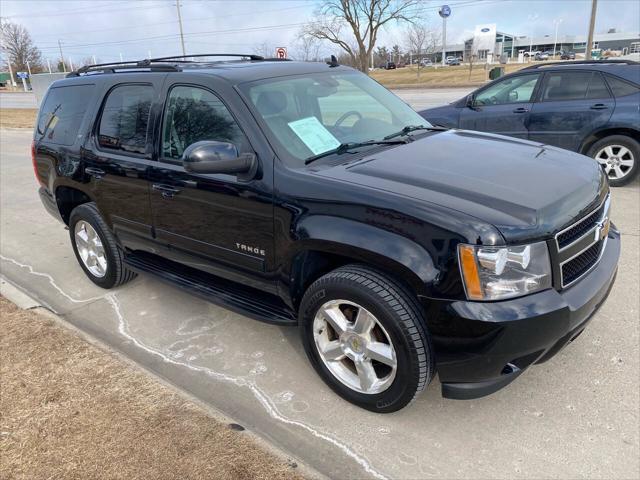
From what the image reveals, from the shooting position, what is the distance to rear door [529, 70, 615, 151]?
6906 mm

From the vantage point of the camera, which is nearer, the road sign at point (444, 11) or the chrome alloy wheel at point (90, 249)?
the chrome alloy wheel at point (90, 249)

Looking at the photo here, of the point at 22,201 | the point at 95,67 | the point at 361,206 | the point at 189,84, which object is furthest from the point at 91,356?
the point at 22,201

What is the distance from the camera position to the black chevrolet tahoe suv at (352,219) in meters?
2.34

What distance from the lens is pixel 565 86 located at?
7.19 m

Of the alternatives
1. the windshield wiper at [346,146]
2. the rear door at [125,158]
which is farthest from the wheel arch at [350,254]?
the rear door at [125,158]

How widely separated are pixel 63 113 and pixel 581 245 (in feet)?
14.3

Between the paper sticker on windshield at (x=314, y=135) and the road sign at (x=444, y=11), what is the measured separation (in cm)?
6740

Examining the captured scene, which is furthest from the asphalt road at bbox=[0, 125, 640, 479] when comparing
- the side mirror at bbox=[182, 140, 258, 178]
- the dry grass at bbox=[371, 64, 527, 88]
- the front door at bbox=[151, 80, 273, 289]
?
the dry grass at bbox=[371, 64, 527, 88]

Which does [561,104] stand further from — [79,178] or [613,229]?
[79,178]

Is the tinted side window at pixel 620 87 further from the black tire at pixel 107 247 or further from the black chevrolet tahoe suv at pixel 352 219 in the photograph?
the black tire at pixel 107 247

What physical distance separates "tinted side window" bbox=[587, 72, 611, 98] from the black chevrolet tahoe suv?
4.30 metres

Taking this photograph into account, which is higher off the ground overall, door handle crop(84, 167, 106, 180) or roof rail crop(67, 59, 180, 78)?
roof rail crop(67, 59, 180, 78)

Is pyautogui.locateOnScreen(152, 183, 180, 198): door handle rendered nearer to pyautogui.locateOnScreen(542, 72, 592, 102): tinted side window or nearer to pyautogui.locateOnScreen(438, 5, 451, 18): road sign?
pyautogui.locateOnScreen(542, 72, 592, 102): tinted side window

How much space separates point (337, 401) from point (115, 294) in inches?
103
